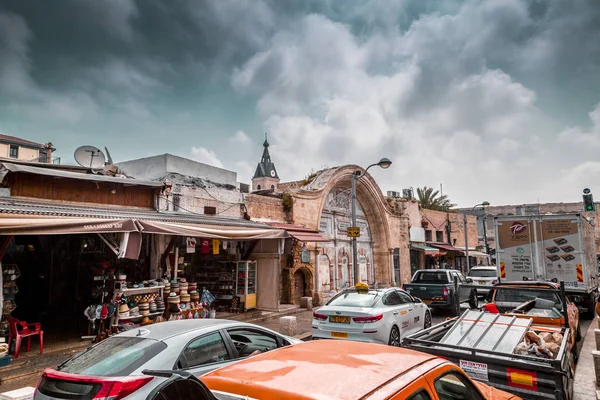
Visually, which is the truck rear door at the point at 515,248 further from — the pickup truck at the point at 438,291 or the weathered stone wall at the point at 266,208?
the weathered stone wall at the point at 266,208

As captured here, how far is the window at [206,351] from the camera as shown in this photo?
4285 millimetres

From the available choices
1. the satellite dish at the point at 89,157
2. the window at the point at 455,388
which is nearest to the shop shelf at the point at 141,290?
the satellite dish at the point at 89,157

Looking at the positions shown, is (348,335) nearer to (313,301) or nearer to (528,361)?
(528,361)

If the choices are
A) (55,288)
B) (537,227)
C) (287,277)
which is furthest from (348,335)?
(55,288)

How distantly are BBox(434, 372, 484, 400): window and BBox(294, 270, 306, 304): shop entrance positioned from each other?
1326cm

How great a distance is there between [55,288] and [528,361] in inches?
514

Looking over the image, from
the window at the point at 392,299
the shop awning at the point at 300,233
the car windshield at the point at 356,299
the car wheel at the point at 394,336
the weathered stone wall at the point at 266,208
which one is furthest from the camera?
the weathered stone wall at the point at 266,208

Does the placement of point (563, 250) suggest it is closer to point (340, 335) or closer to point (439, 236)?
point (340, 335)

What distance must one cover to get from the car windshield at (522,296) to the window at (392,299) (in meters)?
2.25

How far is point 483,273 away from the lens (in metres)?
20.2

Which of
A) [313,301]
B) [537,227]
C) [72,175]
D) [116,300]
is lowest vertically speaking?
[313,301]

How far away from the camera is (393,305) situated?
9.34 meters

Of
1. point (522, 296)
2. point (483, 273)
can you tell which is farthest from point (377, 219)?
point (522, 296)

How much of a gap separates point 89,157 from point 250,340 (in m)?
9.12
